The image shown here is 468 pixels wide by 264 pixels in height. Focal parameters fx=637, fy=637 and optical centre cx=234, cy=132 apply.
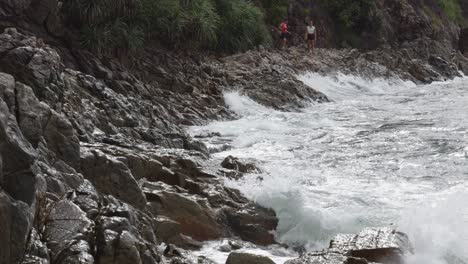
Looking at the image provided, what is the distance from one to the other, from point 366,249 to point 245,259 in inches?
51.4

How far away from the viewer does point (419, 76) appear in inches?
1107

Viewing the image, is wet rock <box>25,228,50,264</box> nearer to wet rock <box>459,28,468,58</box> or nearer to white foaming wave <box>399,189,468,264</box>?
white foaming wave <box>399,189,468,264</box>

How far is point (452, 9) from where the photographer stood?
40.9m

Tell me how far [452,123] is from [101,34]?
908 cm

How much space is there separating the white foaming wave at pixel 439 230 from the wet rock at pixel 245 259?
1660 mm

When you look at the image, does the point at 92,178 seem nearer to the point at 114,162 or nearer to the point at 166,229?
the point at 114,162

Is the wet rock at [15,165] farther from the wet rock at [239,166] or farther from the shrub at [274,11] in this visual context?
the shrub at [274,11]

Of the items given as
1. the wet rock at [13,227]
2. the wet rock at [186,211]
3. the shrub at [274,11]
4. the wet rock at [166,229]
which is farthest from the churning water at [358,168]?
the shrub at [274,11]

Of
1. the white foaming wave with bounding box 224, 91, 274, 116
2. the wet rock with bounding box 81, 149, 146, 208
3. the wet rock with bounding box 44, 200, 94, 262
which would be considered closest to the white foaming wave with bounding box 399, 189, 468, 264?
the wet rock with bounding box 81, 149, 146, 208

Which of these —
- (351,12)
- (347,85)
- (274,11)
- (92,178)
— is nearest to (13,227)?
(92,178)

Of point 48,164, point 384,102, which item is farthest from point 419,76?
point 48,164

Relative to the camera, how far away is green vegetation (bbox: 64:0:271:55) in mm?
15281

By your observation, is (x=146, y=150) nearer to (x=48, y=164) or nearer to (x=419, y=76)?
(x=48, y=164)

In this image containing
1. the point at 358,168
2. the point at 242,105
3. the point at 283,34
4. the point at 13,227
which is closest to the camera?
the point at 13,227
